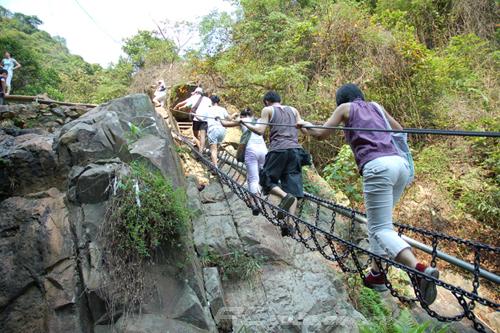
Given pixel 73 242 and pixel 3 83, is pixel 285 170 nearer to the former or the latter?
pixel 73 242

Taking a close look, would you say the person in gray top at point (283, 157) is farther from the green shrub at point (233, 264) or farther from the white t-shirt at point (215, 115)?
the white t-shirt at point (215, 115)

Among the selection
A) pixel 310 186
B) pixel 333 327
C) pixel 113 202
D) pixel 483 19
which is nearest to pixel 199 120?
pixel 310 186

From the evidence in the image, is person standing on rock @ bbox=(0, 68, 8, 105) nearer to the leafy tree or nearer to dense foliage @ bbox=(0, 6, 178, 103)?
dense foliage @ bbox=(0, 6, 178, 103)

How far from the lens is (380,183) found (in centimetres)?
211

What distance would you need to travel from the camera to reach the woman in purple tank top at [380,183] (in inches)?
80.0

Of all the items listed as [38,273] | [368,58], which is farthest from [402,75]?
[38,273]

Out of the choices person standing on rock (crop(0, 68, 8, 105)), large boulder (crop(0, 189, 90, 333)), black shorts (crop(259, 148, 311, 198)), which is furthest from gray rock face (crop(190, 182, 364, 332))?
person standing on rock (crop(0, 68, 8, 105))

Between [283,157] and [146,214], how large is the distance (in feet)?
5.17

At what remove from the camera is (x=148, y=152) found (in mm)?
4691

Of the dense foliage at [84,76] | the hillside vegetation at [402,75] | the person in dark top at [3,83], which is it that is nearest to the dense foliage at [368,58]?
the hillside vegetation at [402,75]

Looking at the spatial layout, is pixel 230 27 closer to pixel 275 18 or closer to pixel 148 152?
pixel 275 18

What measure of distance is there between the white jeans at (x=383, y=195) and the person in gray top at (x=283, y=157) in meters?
1.33

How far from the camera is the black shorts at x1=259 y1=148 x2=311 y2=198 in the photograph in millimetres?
3549

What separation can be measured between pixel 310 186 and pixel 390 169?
4.11 meters
